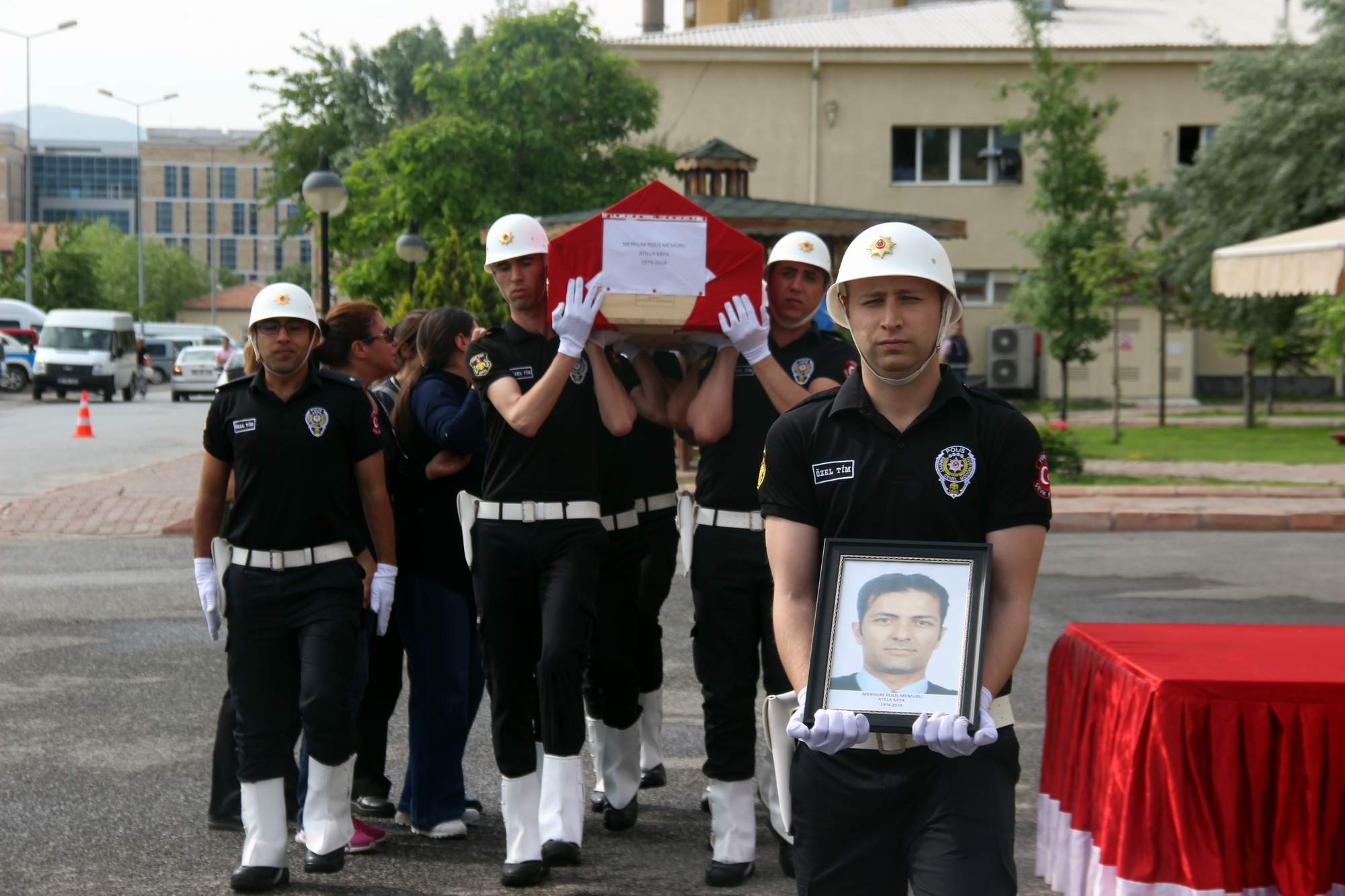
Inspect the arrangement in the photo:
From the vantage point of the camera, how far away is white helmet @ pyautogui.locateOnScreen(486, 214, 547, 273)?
539 centimetres

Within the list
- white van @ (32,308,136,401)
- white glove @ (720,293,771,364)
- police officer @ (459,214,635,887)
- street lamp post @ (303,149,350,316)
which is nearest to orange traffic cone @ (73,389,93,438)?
street lamp post @ (303,149,350,316)

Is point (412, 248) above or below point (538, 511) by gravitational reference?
above

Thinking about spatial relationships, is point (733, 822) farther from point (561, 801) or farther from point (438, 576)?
point (438, 576)

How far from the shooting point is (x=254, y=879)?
5.09 m

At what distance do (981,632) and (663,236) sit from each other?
2.57 meters

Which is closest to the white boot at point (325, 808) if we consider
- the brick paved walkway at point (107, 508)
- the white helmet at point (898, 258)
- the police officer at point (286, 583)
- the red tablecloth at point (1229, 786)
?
the police officer at point (286, 583)

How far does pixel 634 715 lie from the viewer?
600 centimetres

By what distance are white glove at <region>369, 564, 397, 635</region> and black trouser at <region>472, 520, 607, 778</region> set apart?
31 cm

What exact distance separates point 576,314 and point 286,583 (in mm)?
1298

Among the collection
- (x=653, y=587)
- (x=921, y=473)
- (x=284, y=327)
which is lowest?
(x=653, y=587)

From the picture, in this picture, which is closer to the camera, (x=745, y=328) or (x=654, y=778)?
(x=745, y=328)

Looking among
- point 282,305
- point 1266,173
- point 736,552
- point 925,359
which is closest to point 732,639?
point 736,552

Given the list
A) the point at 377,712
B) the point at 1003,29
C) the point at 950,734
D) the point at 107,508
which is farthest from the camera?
the point at 1003,29

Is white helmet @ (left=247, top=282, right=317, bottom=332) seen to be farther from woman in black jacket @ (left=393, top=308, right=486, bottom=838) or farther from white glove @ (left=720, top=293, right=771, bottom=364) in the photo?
white glove @ (left=720, top=293, right=771, bottom=364)
